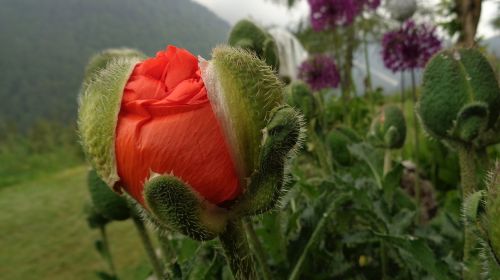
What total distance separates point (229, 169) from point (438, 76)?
0.33m

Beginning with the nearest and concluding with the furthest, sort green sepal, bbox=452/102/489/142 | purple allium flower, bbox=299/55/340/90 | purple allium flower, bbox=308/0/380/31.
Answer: green sepal, bbox=452/102/489/142
purple allium flower, bbox=308/0/380/31
purple allium flower, bbox=299/55/340/90

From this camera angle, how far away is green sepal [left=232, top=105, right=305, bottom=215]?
33 centimetres

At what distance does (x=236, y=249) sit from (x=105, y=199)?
1.29 ft

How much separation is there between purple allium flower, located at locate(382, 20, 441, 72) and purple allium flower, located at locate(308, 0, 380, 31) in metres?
0.28

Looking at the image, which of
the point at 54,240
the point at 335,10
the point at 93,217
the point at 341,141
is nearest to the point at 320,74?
the point at 335,10

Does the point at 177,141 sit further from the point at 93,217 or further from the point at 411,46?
the point at 411,46

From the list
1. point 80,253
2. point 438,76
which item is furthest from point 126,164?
point 80,253

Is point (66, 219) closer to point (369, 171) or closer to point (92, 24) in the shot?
point (369, 171)

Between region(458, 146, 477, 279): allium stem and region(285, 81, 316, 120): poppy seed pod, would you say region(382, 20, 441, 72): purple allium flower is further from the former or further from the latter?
A: region(458, 146, 477, 279): allium stem

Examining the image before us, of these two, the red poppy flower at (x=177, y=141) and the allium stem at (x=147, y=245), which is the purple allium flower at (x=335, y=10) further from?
the red poppy flower at (x=177, y=141)

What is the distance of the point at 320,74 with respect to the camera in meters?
1.81

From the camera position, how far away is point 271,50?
625 mm

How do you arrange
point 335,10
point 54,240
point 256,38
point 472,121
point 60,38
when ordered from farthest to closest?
point 60,38
point 54,240
point 335,10
point 256,38
point 472,121

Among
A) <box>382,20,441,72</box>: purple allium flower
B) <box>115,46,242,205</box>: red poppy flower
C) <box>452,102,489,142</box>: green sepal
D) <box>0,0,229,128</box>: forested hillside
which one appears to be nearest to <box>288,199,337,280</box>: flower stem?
<box>452,102,489,142</box>: green sepal
